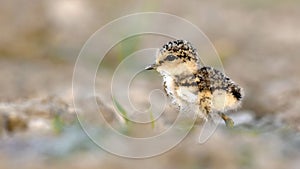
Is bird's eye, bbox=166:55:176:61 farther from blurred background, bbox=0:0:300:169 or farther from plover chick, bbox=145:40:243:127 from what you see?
blurred background, bbox=0:0:300:169

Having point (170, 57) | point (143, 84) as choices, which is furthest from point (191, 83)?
point (143, 84)

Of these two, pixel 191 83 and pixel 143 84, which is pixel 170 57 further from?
pixel 143 84

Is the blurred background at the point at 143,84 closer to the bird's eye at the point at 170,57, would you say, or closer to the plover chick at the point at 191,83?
the plover chick at the point at 191,83

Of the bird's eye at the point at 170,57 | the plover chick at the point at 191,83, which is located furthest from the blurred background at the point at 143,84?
the bird's eye at the point at 170,57

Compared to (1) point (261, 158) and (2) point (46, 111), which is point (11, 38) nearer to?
(2) point (46, 111)

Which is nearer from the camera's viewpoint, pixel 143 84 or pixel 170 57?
pixel 170 57

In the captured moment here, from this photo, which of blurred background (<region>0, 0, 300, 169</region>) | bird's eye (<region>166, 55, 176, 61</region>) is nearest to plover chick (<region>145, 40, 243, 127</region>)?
bird's eye (<region>166, 55, 176, 61</region>)
